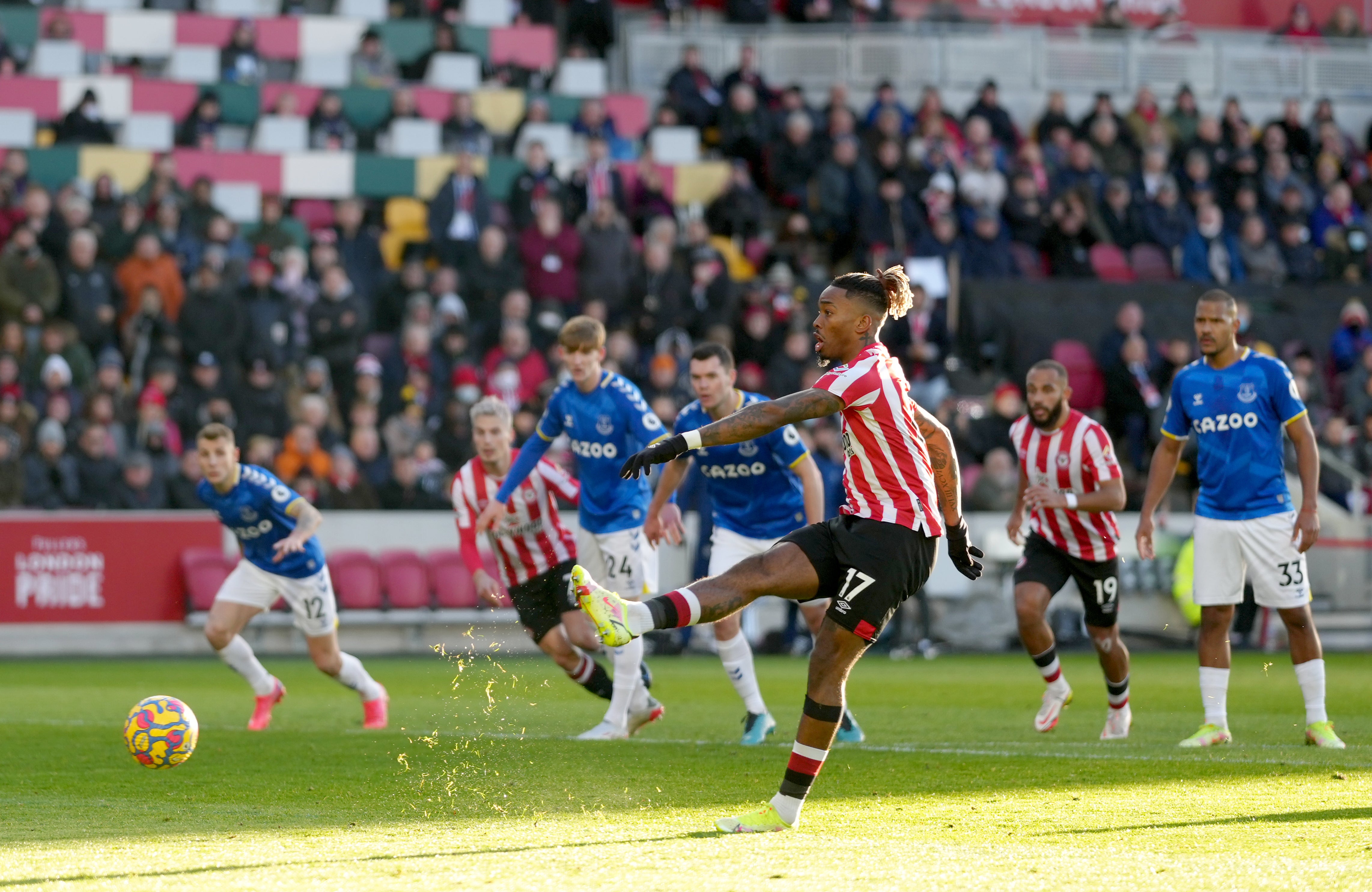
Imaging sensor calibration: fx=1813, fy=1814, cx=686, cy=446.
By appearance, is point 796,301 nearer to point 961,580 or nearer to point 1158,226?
point 961,580

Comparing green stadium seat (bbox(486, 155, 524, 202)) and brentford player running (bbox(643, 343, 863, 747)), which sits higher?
green stadium seat (bbox(486, 155, 524, 202))

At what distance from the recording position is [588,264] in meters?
21.8

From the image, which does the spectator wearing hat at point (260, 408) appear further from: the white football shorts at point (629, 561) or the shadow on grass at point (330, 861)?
the shadow on grass at point (330, 861)

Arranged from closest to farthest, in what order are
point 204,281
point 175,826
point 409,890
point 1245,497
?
point 409,890 → point 175,826 → point 1245,497 → point 204,281

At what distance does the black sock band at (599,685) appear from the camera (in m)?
11.4

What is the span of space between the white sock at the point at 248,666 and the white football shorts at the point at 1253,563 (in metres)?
5.85

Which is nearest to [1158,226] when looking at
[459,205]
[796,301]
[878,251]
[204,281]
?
[878,251]

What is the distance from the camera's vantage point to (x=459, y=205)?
73.7 feet

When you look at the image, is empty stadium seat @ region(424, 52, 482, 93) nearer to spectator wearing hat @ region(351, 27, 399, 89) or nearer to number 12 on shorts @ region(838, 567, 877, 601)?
spectator wearing hat @ region(351, 27, 399, 89)

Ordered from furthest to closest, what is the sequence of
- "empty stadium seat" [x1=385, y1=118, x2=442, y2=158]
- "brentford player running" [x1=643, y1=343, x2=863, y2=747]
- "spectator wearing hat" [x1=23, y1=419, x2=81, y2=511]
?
"empty stadium seat" [x1=385, y1=118, x2=442, y2=158], "spectator wearing hat" [x1=23, y1=419, x2=81, y2=511], "brentford player running" [x1=643, y1=343, x2=863, y2=747]

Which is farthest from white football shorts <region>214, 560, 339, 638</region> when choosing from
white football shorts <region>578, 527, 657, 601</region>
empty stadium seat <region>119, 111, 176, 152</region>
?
empty stadium seat <region>119, 111, 176, 152</region>

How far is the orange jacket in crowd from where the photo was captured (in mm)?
20219

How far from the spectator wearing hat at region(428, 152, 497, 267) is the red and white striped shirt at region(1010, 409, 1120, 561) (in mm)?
12280

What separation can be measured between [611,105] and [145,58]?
258 inches
